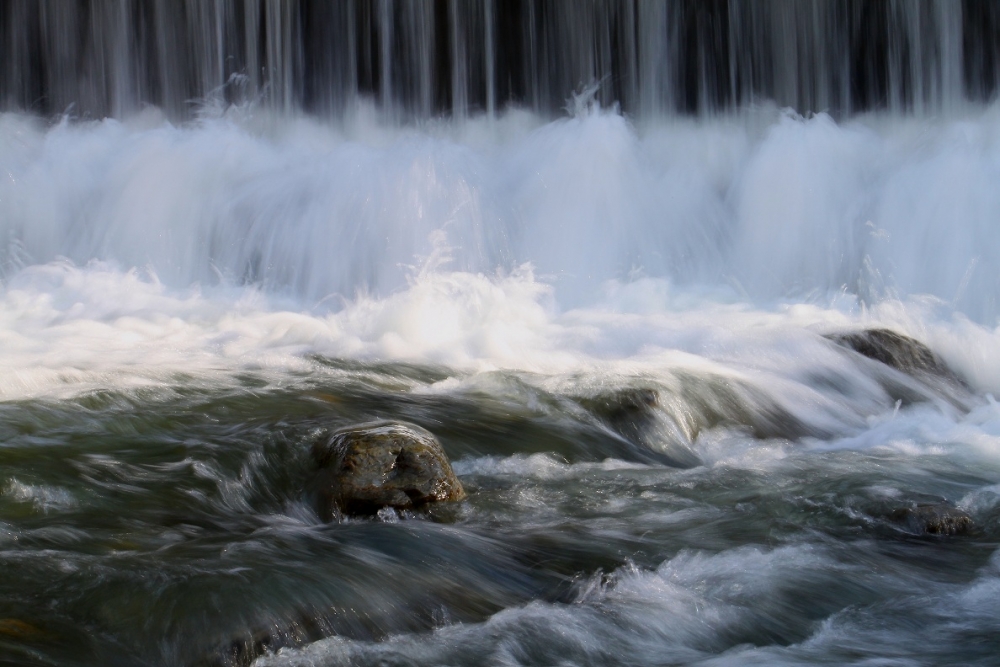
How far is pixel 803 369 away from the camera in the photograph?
340 inches

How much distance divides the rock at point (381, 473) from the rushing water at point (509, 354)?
92 mm

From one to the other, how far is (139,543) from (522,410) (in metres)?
3.02

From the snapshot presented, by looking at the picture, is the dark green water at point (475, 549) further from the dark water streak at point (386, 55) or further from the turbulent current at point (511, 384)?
the dark water streak at point (386, 55)

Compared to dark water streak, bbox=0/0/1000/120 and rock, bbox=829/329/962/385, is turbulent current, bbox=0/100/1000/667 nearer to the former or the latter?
rock, bbox=829/329/962/385

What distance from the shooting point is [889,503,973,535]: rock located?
5.49 m

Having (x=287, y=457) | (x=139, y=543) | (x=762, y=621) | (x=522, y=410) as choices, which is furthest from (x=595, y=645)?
(x=522, y=410)

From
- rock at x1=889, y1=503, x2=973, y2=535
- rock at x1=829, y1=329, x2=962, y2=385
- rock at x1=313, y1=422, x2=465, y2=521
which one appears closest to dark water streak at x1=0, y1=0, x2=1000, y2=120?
rock at x1=829, y1=329, x2=962, y2=385

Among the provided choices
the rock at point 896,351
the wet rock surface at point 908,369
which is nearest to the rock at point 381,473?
the wet rock surface at point 908,369

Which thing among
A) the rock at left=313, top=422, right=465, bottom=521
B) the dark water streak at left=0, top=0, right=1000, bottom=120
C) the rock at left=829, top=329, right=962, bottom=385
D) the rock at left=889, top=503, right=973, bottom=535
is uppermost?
the dark water streak at left=0, top=0, right=1000, bottom=120

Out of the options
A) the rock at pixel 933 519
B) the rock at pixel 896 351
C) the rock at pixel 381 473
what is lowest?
the rock at pixel 933 519

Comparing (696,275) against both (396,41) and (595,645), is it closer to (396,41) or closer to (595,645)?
(396,41)

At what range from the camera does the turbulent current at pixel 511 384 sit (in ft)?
14.3

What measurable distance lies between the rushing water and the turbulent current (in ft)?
0.09

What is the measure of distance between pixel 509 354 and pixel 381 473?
11.0 feet
